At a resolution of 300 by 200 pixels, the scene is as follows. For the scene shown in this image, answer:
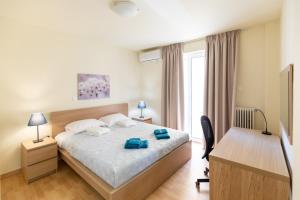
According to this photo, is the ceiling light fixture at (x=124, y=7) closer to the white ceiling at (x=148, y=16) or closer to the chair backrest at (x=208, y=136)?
the white ceiling at (x=148, y=16)

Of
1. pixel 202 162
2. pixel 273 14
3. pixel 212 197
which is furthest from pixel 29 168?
pixel 273 14

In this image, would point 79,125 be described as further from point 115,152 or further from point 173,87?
point 173,87

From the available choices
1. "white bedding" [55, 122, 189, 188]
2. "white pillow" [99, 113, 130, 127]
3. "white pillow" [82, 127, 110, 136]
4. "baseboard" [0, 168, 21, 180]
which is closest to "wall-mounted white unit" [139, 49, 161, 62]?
"white pillow" [99, 113, 130, 127]

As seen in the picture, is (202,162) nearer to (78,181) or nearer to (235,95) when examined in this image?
(235,95)

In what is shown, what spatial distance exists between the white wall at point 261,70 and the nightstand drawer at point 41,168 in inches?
143

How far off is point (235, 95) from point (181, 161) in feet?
5.45

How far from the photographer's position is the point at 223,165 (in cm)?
159

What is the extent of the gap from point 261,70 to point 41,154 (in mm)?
4093

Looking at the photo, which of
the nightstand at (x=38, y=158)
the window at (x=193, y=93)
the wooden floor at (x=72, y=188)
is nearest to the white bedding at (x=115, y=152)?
the nightstand at (x=38, y=158)

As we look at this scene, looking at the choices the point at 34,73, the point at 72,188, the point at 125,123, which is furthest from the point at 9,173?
the point at 125,123

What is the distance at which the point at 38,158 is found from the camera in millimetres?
2402

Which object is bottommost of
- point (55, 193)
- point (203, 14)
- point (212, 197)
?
point (55, 193)

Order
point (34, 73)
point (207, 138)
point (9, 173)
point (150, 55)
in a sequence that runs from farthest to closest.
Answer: point (150, 55), point (34, 73), point (9, 173), point (207, 138)

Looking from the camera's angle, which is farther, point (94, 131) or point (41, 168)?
point (94, 131)
